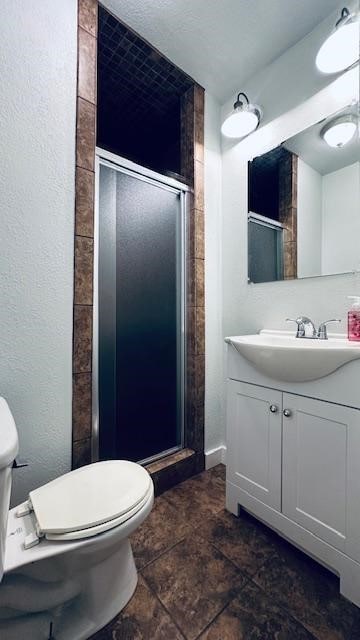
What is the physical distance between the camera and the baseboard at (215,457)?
1.67 m

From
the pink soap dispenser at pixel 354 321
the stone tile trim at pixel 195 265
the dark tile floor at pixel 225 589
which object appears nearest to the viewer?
the dark tile floor at pixel 225 589

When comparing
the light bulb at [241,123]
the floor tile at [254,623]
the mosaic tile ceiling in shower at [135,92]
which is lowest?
the floor tile at [254,623]

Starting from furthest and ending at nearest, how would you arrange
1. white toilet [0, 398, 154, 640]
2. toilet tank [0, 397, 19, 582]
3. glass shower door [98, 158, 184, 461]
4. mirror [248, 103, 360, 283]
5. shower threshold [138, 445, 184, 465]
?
shower threshold [138, 445, 184, 465] → glass shower door [98, 158, 184, 461] → mirror [248, 103, 360, 283] → white toilet [0, 398, 154, 640] → toilet tank [0, 397, 19, 582]

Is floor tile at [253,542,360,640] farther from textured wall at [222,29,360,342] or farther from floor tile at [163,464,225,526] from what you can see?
textured wall at [222,29,360,342]

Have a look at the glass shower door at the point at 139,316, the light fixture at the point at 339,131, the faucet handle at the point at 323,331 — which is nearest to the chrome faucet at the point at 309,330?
the faucet handle at the point at 323,331

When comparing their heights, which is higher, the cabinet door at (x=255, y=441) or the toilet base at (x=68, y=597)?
the cabinet door at (x=255, y=441)

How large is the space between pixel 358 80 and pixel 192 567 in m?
2.07

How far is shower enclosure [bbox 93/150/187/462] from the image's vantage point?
1272 millimetres

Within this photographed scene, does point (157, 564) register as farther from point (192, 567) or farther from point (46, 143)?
point (46, 143)

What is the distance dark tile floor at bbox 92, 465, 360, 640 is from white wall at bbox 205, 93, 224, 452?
1.81 feet

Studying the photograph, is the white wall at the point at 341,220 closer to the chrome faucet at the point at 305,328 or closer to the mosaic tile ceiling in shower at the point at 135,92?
the chrome faucet at the point at 305,328

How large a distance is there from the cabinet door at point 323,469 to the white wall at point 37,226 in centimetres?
91

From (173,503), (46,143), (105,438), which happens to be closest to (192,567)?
(173,503)

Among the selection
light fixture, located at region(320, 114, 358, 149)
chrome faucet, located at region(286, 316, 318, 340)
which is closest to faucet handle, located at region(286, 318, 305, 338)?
chrome faucet, located at region(286, 316, 318, 340)
